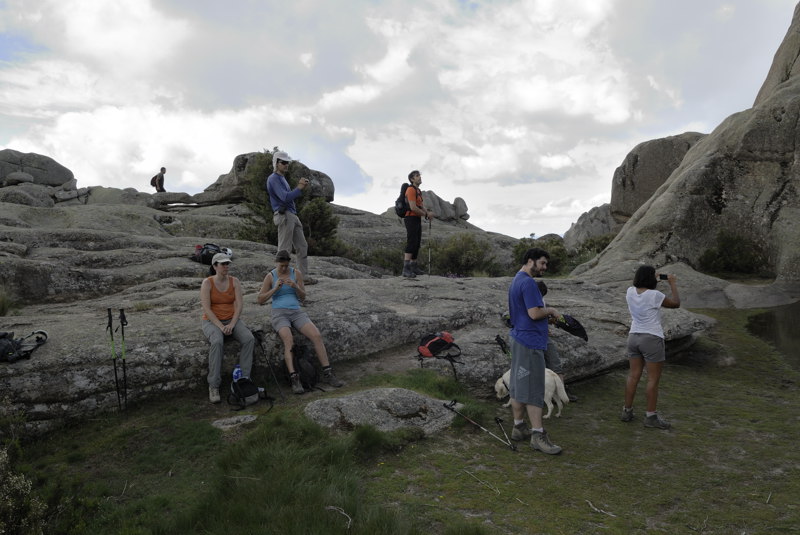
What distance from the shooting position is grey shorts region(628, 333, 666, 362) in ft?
24.7

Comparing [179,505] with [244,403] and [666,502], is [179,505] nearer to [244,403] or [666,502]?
[244,403]

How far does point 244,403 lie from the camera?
26.2ft

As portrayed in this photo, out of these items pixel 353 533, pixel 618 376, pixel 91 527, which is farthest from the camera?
pixel 618 376

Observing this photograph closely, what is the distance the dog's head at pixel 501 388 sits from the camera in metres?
8.85

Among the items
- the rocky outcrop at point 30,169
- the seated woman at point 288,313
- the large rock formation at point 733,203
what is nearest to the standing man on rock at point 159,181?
the rocky outcrop at point 30,169

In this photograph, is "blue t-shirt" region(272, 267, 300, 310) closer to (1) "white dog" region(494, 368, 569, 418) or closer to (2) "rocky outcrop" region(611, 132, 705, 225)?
(1) "white dog" region(494, 368, 569, 418)

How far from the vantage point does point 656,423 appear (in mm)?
7652

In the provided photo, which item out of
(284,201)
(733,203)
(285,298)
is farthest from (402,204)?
(733,203)

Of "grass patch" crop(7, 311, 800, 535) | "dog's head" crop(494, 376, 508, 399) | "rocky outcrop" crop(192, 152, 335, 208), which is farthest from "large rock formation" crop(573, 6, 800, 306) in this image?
"rocky outcrop" crop(192, 152, 335, 208)

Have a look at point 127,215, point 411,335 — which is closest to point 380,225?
point 127,215

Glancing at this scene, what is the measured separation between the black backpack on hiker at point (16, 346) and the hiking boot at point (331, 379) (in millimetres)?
4444

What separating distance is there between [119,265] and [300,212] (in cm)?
1339

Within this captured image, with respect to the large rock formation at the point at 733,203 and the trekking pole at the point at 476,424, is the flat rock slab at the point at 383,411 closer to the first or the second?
the trekking pole at the point at 476,424

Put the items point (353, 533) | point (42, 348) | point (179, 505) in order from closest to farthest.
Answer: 1. point (353, 533)
2. point (179, 505)
3. point (42, 348)
